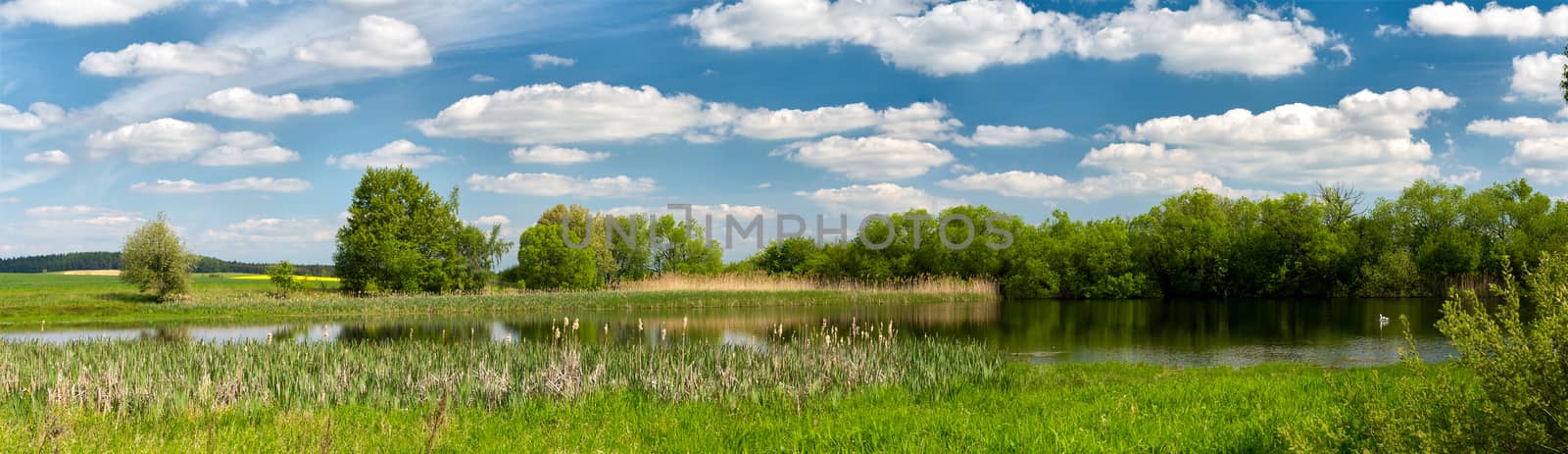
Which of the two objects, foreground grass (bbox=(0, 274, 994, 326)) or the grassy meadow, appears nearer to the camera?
the grassy meadow

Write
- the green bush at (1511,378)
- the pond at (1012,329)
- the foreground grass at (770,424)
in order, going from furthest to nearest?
the pond at (1012,329), the foreground grass at (770,424), the green bush at (1511,378)

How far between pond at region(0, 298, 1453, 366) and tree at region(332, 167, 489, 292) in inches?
557

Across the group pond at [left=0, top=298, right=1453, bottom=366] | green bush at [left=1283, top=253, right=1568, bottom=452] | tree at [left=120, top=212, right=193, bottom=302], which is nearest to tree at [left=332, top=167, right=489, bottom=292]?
tree at [left=120, top=212, right=193, bottom=302]

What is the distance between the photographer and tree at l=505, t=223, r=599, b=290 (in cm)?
5298

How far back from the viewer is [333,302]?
37.9m

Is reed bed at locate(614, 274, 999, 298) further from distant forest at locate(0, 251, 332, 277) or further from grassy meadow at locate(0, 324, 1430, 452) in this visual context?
distant forest at locate(0, 251, 332, 277)

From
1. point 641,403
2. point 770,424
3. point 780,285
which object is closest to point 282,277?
point 780,285

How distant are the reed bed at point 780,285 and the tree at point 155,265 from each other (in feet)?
64.6

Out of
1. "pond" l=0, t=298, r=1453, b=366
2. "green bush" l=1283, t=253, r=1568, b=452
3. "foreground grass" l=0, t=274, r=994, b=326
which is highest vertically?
"green bush" l=1283, t=253, r=1568, b=452

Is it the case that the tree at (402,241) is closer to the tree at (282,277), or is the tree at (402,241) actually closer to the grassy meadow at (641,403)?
the tree at (282,277)

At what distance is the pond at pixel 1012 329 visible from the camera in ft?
60.8

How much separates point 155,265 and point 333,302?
33.0 ft

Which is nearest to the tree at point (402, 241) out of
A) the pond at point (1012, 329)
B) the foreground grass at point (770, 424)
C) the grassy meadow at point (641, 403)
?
the pond at point (1012, 329)

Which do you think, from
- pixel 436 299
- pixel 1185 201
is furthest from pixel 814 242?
pixel 436 299
